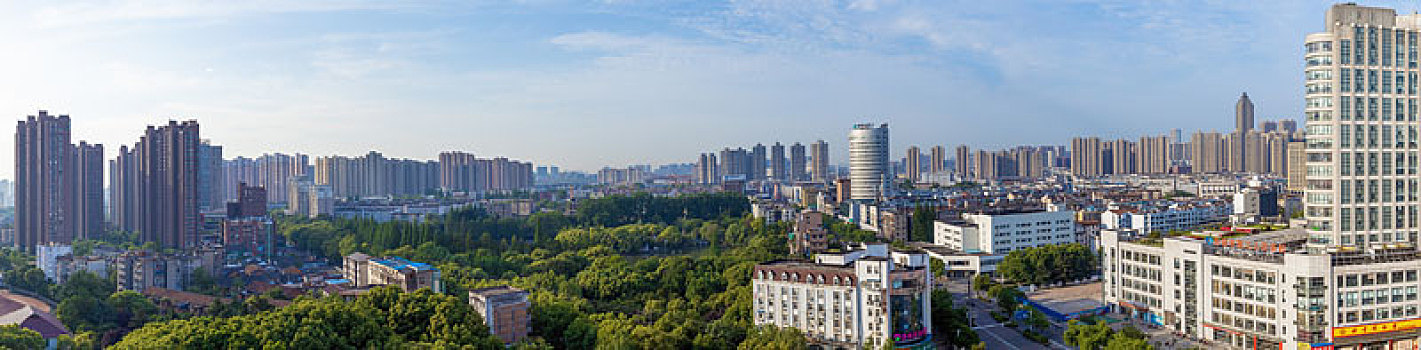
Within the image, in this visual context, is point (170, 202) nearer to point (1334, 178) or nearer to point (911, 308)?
point (911, 308)

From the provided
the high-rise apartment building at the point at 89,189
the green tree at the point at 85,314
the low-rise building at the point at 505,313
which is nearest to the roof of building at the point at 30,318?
the green tree at the point at 85,314

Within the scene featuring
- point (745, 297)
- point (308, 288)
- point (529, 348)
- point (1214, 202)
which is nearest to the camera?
point (529, 348)

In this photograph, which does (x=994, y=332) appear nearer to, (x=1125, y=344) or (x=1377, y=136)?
(x=1125, y=344)

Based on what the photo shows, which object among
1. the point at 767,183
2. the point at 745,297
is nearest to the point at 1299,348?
the point at 745,297

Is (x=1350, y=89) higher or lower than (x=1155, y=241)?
higher

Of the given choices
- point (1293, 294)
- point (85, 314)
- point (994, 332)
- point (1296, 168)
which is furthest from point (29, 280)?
point (1296, 168)
